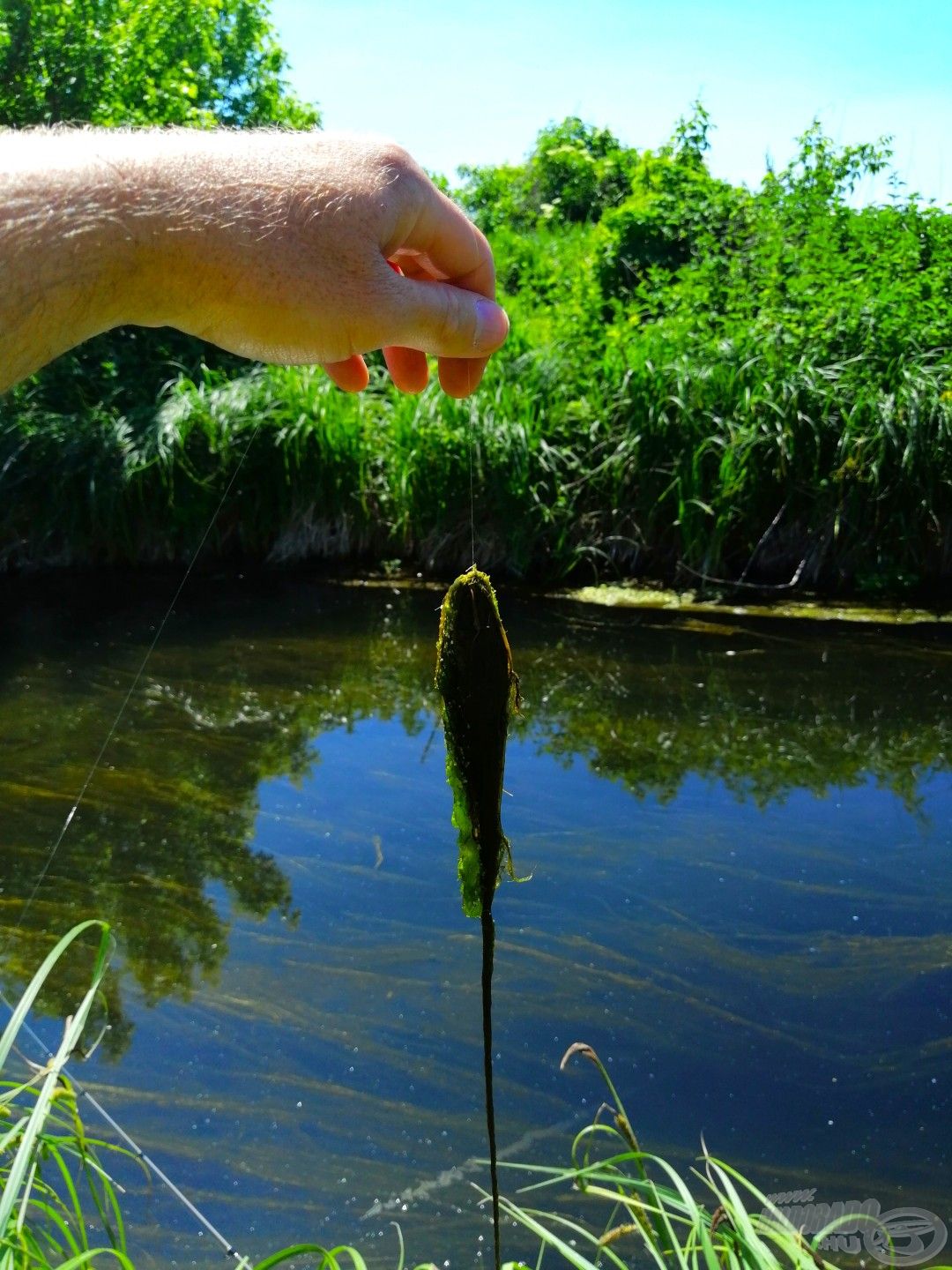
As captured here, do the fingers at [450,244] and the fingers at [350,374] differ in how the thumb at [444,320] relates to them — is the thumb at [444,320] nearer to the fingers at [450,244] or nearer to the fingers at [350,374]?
the fingers at [450,244]

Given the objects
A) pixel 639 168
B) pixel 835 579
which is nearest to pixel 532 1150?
pixel 835 579

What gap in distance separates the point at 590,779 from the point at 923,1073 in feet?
7.34

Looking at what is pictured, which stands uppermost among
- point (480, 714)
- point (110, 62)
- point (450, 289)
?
point (110, 62)

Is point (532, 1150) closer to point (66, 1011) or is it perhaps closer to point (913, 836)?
point (66, 1011)

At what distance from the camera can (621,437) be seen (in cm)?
845

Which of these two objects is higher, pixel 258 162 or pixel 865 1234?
pixel 258 162

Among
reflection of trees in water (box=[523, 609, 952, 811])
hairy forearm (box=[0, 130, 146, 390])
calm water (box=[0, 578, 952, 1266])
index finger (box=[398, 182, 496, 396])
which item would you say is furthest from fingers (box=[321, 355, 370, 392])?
reflection of trees in water (box=[523, 609, 952, 811])

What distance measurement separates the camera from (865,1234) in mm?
2920

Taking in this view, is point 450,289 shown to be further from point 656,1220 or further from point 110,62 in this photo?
point 110,62

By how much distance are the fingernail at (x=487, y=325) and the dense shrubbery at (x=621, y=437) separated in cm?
638

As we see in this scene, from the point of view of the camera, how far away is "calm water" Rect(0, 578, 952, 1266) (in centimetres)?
318

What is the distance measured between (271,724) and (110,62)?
32.0 ft

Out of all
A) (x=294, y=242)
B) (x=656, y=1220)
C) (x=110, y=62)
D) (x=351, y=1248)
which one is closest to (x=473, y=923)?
(x=656, y=1220)

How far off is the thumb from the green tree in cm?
1142
